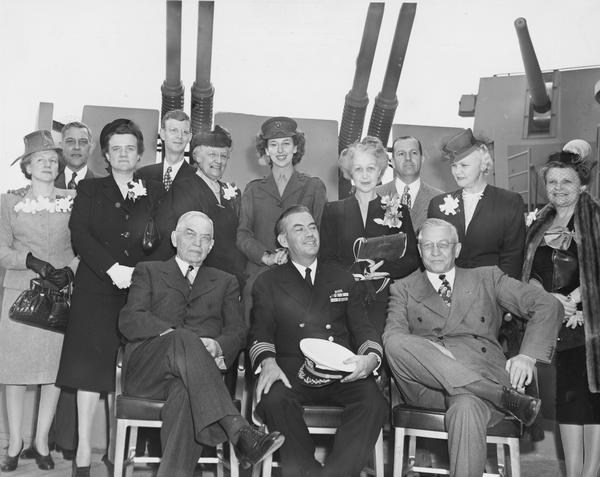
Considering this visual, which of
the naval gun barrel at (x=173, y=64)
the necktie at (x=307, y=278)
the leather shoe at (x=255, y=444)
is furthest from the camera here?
the naval gun barrel at (x=173, y=64)

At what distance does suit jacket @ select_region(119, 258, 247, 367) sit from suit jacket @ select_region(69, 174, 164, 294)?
0.23 m

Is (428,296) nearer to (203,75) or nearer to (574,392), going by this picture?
(574,392)

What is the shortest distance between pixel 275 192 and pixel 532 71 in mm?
2390

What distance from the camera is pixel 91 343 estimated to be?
371 centimetres

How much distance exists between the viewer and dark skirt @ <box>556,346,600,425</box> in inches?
137

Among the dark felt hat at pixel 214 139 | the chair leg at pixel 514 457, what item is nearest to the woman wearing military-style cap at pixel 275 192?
the dark felt hat at pixel 214 139

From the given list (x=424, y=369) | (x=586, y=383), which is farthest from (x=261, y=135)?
(x=586, y=383)

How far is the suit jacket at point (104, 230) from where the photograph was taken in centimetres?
373

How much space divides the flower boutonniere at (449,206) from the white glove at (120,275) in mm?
1472

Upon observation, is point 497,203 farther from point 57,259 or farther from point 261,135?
point 57,259

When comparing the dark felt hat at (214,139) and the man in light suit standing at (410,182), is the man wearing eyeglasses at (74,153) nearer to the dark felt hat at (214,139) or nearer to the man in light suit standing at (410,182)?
the dark felt hat at (214,139)

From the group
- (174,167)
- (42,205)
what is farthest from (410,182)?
(42,205)

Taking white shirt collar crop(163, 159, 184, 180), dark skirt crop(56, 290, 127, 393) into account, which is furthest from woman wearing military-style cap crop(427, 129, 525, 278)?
dark skirt crop(56, 290, 127, 393)

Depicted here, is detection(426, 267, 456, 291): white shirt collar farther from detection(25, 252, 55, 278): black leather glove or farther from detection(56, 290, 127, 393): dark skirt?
detection(25, 252, 55, 278): black leather glove
